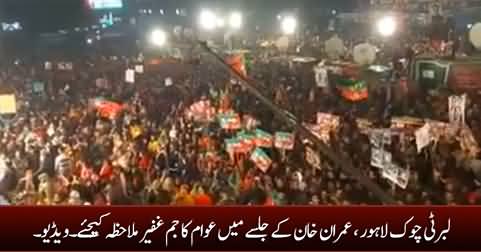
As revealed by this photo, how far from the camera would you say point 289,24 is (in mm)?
18141

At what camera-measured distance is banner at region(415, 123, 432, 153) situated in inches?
327

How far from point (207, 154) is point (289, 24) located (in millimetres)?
8932

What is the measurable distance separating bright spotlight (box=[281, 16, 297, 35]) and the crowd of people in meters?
3.04

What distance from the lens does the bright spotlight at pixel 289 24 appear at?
18.2 m

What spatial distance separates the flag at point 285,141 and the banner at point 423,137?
178cm

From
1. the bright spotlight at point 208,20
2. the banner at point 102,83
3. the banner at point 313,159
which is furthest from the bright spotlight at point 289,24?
the banner at point 313,159

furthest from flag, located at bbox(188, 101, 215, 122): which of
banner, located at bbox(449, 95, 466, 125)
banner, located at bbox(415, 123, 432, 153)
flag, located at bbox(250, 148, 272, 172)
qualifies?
banner, located at bbox(449, 95, 466, 125)

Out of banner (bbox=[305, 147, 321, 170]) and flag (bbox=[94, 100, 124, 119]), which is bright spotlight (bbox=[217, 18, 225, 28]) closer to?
flag (bbox=[94, 100, 124, 119])

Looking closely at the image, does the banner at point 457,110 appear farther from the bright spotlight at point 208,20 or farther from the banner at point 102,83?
the banner at point 102,83

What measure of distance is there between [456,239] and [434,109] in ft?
14.1

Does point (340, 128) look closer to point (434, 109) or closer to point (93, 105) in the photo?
point (434, 109)

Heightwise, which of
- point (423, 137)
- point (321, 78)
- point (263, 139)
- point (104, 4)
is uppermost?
point (104, 4)

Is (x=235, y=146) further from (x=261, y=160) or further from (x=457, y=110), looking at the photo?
(x=457, y=110)

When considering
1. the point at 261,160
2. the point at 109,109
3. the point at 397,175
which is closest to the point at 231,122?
the point at 261,160
